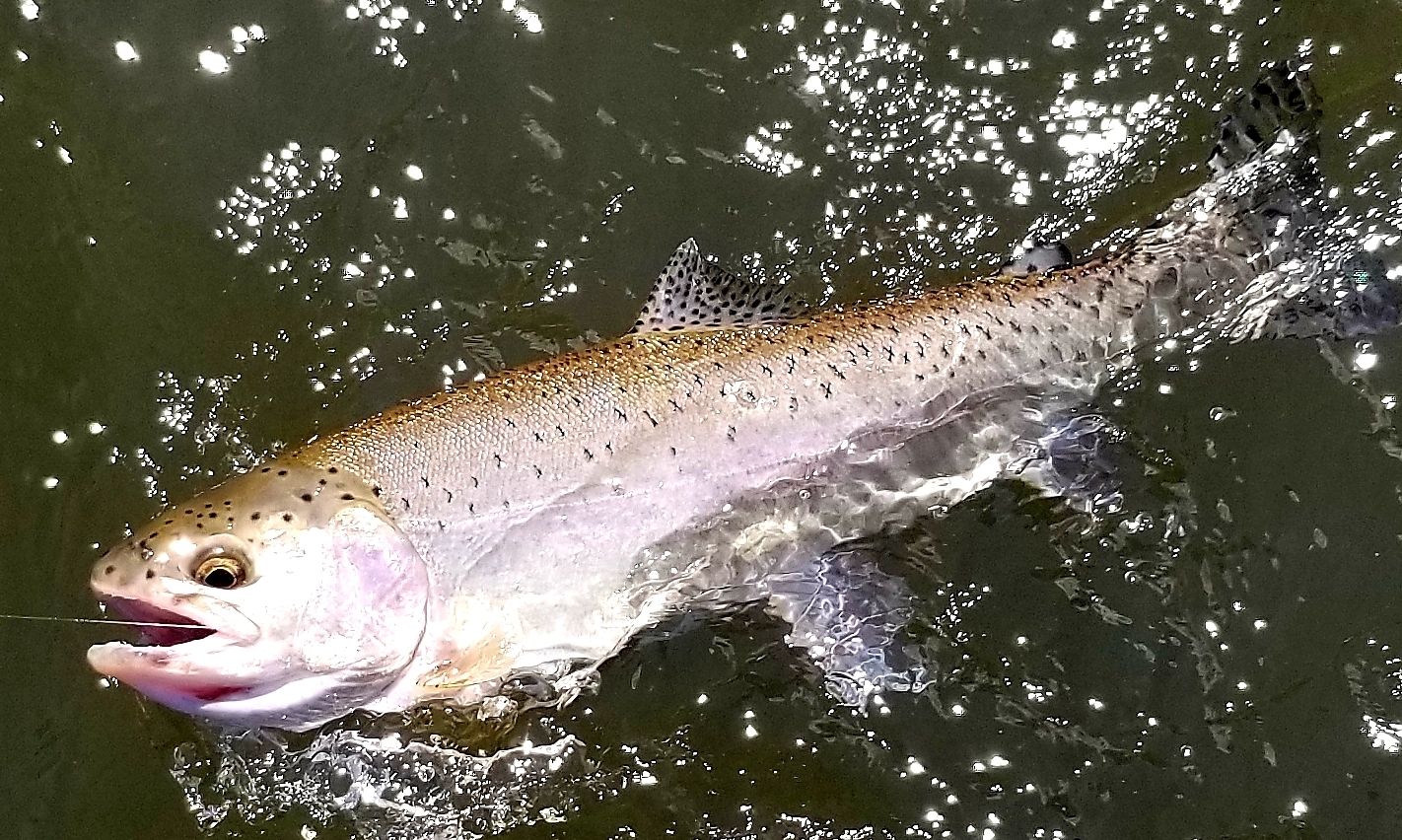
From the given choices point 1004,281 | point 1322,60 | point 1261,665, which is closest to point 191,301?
point 1004,281

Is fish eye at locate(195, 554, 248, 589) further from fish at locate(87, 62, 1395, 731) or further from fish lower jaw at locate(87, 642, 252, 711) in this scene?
fish lower jaw at locate(87, 642, 252, 711)

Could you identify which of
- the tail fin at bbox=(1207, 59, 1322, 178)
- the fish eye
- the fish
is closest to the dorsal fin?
the fish

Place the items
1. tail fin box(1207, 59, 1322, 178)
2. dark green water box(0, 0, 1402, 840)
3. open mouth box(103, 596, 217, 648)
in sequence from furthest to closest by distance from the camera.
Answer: tail fin box(1207, 59, 1322, 178) → dark green water box(0, 0, 1402, 840) → open mouth box(103, 596, 217, 648)

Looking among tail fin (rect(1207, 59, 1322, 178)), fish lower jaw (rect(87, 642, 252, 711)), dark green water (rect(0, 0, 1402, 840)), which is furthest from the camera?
tail fin (rect(1207, 59, 1322, 178))

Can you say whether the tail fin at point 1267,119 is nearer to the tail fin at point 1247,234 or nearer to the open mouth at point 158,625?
the tail fin at point 1247,234

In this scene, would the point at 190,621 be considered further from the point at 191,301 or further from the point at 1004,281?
the point at 1004,281

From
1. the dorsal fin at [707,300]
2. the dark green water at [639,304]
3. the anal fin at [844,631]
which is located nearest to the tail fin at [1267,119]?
the dark green water at [639,304]
